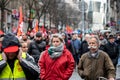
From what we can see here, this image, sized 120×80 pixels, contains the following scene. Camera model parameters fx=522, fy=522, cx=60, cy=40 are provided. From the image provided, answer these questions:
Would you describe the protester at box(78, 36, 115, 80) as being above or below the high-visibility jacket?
below

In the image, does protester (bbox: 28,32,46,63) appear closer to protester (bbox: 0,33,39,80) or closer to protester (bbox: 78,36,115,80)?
protester (bbox: 78,36,115,80)

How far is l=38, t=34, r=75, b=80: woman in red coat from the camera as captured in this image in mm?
8797

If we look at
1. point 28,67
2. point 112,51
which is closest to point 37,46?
point 112,51

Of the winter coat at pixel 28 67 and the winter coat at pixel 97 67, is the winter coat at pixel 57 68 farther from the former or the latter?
the winter coat at pixel 28 67

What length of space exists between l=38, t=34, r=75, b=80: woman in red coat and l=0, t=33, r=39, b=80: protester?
6.46 feet

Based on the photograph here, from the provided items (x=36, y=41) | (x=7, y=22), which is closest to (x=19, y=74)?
(x=36, y=41)

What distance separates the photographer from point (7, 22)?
220 ft

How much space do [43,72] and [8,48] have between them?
227 centimetres

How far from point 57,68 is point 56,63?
90 mm

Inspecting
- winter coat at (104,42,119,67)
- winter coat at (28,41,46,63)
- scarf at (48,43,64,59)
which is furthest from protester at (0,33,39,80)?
winter coat at (104,42,119,67)

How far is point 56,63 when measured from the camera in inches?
347

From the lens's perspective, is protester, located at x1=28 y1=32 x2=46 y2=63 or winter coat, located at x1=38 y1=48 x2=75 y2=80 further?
protester, located at x1=28 y1=32 x2=46 y2=63

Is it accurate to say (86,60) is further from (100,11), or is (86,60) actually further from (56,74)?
(100,11)

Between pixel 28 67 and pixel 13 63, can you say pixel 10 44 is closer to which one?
pixel 13 63
